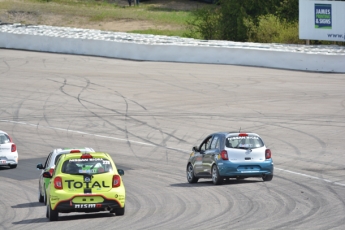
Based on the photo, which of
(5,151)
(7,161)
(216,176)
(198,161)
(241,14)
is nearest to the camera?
(216,176)

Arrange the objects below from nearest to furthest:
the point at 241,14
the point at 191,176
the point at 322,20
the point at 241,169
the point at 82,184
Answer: the point at 82,184 → the point at 241,169 → the point at 191,176 → the point at 322,20 → the point at 241,14

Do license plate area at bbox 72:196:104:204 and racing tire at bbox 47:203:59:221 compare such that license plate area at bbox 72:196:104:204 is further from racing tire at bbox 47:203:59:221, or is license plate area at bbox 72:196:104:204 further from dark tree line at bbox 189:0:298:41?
dark tree line at bbox 189:0:298:41

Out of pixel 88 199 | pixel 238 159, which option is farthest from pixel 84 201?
pixel 238 159

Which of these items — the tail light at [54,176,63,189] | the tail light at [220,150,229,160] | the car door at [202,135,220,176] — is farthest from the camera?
the car door at [202,135,220,176]

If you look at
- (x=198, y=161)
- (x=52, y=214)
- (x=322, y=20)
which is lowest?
(x=198, y=161)

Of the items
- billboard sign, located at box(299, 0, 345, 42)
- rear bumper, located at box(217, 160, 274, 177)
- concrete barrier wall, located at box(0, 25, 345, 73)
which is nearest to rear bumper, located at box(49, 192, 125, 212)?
rear bumper, located at box(217, 160, 274, 177)

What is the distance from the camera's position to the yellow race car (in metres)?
14.7

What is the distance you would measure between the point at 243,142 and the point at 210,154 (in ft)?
3.16

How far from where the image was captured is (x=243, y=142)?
19703mm

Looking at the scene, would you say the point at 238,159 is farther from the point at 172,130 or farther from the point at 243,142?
the point at 172,130

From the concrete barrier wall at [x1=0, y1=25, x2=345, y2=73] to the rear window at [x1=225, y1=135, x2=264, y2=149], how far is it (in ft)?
66.5

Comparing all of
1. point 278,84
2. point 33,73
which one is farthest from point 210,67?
point 33,73

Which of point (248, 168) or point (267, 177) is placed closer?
point (248, 168)

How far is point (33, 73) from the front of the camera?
41.7 meters
